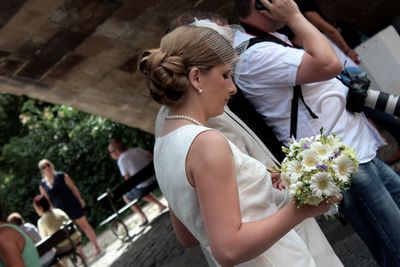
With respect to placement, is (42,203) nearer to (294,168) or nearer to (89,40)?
(89,40)

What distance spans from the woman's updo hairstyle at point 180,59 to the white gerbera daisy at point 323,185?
49 centimetres

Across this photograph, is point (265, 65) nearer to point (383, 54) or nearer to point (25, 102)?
point (383, 54)

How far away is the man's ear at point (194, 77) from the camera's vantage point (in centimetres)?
232

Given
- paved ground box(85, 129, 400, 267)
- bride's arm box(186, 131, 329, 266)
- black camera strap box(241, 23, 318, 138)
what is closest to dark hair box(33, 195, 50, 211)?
paved ground box(85, 129, 400, 267)

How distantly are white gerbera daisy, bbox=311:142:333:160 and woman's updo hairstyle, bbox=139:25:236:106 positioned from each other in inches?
16.0

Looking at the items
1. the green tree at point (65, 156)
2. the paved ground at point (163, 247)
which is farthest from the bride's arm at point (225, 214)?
the green tree at point (65, 156)

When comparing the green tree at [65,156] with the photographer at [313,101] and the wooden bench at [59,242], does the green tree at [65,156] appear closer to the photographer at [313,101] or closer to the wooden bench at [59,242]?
the wooden bench at [59,242]

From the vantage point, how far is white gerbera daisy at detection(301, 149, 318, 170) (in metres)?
2.29

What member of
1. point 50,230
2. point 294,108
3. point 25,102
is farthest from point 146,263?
point 25,102

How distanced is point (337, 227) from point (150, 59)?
11.8 ft

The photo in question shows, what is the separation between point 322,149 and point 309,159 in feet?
0.18

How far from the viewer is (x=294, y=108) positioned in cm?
320

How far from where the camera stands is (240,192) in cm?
233

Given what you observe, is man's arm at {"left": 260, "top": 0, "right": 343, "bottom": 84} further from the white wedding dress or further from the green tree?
the green tree
